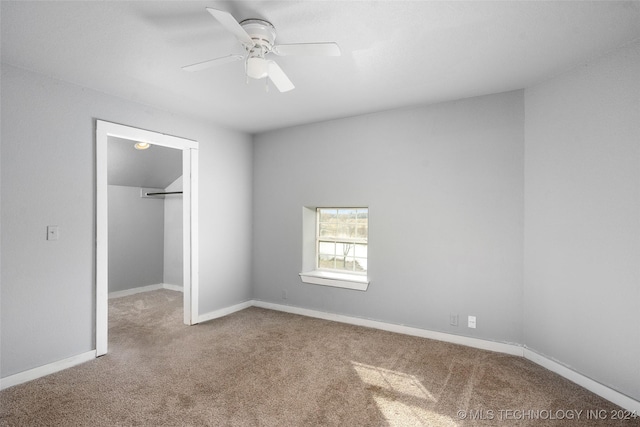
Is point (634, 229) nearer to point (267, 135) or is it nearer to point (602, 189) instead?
point (602, 189)

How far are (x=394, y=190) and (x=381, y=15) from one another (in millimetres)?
2084

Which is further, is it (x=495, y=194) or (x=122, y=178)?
(x=122, y=178)

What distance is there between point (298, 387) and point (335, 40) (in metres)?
2.55

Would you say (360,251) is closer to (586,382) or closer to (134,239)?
(586,382)

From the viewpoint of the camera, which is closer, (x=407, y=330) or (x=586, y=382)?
(x=586, y=382)

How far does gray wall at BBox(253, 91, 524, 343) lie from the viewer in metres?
3.18

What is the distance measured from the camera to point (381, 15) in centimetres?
195

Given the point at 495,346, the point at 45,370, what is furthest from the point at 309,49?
the point at 45,370

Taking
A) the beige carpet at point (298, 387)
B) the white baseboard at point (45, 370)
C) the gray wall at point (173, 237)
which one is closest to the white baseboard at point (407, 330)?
the beige carpet at point (298, 387)

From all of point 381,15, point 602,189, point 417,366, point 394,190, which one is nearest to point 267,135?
point 394,190

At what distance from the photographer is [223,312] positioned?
4391 mm

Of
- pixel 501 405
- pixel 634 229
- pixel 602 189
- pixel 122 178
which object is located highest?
pixel 122 178

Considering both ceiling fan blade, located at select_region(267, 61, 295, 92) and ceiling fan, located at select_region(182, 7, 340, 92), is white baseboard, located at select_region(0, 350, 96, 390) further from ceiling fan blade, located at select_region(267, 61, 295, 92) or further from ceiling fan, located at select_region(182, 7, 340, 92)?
ceiling fan blade, located at select_region(267, 61, 295, 92)

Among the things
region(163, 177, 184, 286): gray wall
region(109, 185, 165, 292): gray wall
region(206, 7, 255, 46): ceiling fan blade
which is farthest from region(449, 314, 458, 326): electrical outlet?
region(109, 185, 165, 292): gray wall
